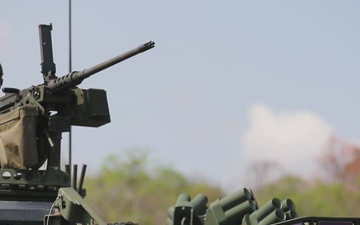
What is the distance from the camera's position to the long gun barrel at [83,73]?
39.7 feet

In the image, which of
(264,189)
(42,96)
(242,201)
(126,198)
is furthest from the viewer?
(126,198)

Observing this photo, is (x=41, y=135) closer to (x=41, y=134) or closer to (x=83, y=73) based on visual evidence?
(x=41, y=134)

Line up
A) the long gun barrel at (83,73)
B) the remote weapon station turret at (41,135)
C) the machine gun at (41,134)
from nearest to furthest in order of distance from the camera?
the long gun barrel at (83,73) → the remote weapon station turret at (41,135) → the machine gun at (41,134)

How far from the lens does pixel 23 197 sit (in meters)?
13.4

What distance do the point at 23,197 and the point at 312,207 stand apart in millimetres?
9025

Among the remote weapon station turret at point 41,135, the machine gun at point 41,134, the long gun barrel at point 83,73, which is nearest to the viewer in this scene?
the long gun barrel at point 83,73

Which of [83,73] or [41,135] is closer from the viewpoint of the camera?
[83,73]

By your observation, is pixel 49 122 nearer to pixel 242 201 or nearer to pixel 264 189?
pixel 242 201

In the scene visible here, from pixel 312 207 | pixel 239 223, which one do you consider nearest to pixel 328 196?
pixel 312 207

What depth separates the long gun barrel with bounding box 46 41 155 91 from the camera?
12102 mm

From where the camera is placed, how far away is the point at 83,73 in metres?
12.8

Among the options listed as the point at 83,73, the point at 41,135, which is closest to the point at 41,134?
the point at 41,135

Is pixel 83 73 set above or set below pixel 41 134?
above

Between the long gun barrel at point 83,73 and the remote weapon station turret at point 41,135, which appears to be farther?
the remote weapon station turret at point 41,135
